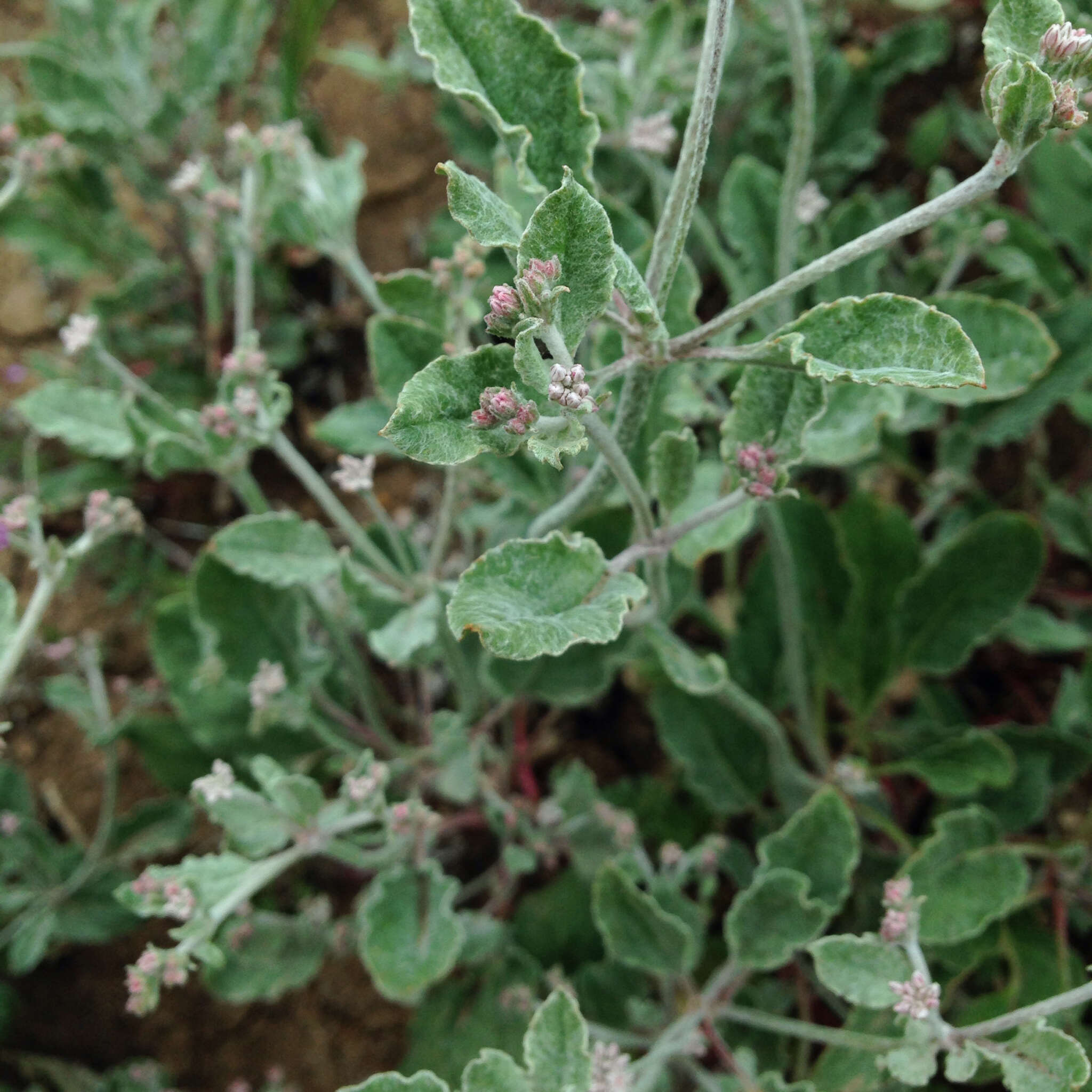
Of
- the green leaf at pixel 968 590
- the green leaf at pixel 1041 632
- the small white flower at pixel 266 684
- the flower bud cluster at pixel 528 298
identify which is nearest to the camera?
the flower bud cluster at pixel 528 298

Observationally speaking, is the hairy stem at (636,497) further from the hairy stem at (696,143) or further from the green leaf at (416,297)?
the green leaf at (416,297)

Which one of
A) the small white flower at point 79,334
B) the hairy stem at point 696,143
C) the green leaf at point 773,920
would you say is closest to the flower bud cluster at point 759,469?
the hairy stem at point 696,143

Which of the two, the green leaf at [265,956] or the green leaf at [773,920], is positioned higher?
the green leaf at [773,920]

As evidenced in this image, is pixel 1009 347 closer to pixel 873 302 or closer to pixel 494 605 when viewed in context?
pixel 873 302

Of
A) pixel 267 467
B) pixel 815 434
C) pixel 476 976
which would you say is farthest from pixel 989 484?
pixel 267 467

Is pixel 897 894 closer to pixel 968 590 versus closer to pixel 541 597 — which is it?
pixel 541 597

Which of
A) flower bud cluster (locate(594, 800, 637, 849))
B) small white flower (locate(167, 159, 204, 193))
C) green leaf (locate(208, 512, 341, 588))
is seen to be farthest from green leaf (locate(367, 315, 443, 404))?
flower bud cluster (locate(594, 800, 637, 849))

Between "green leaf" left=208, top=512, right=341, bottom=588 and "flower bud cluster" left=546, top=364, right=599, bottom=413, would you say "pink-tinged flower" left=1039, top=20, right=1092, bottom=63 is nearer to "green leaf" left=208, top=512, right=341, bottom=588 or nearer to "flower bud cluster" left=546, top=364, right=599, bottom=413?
"flower bud cluster" left=546, top=364, right=599, bottom=413
